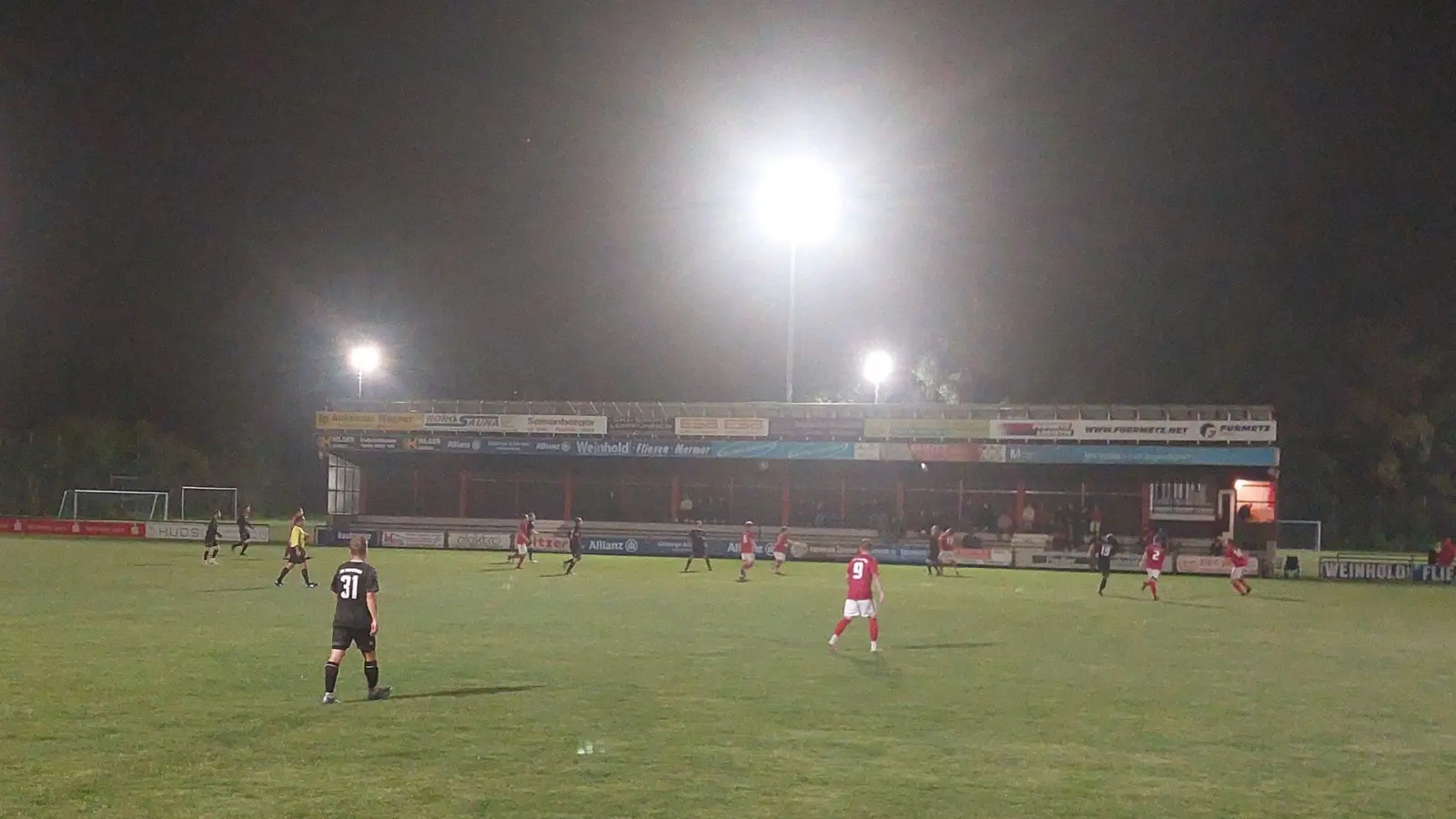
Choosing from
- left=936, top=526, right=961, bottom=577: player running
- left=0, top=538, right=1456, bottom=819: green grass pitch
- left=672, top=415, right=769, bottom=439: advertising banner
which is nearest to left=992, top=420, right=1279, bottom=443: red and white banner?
left=936, top=526, right=961, bottom=577: player running

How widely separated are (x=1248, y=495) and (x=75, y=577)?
134 ft

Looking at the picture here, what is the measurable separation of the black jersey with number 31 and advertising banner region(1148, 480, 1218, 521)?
41.8m

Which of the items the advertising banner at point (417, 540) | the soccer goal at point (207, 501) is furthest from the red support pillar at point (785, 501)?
the soccer goal at point (207, 501)

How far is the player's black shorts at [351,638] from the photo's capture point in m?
13.5

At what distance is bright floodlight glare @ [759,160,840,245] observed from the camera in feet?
147

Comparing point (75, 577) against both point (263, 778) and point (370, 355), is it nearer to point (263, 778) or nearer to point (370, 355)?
point (263, 778)

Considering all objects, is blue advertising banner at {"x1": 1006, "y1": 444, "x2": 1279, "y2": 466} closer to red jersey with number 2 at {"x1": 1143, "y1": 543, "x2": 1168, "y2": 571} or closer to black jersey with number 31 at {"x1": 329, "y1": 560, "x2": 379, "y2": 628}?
red jersey with number 2 at {"x1": 1143, "y1": 543, "x2": 1168, "y2": 571}

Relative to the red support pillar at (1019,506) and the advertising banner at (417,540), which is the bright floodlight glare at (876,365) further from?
the advertising banner at (417,540)

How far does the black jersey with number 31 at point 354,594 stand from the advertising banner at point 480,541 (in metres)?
37.7

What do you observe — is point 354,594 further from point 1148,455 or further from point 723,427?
point 1148,455

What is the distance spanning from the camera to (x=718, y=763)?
1093 centimetres

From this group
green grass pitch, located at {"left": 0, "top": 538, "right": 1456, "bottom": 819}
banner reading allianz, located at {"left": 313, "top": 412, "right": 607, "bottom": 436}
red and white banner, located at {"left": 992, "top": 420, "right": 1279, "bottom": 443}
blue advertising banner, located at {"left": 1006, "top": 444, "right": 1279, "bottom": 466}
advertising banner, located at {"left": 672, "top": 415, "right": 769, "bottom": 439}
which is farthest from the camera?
banner reading allianz, located at {"left": 313, "top": 412, "right": 607, "bottom": 436}

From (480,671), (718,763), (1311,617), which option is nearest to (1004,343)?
(1311,617)

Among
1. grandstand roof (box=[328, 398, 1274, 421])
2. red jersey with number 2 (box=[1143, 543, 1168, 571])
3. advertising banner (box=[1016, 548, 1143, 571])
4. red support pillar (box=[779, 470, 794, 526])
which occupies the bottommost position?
advertising banner (box=[1016, 548, 1143, 571])
